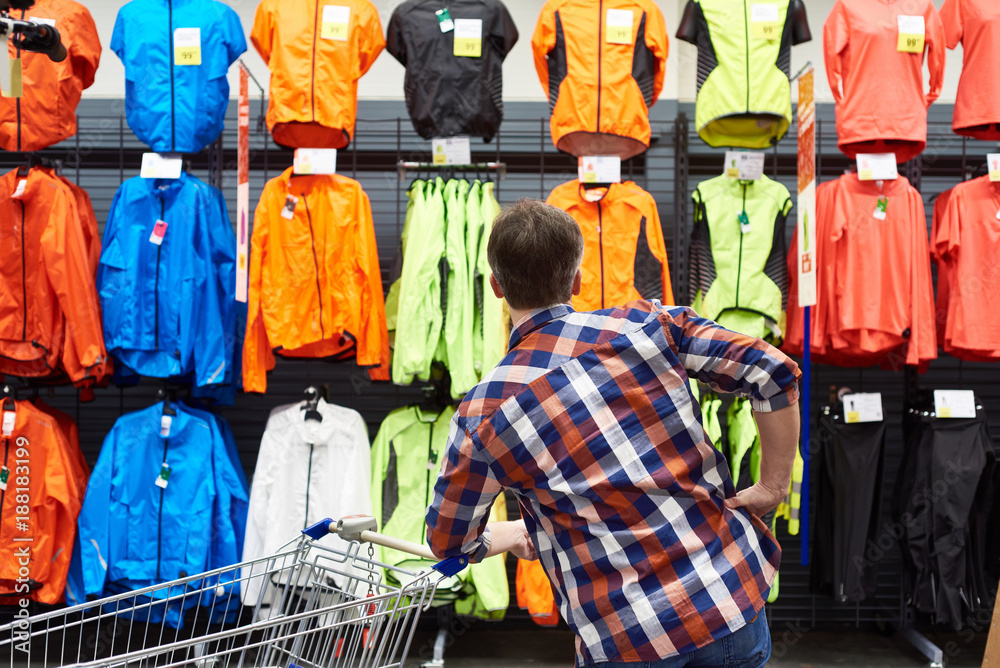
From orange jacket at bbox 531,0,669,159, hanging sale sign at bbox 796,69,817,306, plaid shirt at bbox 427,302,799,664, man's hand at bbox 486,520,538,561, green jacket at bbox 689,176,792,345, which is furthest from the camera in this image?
green jacket at bbox 689,176,792,345

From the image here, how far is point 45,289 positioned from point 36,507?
909 millimetres

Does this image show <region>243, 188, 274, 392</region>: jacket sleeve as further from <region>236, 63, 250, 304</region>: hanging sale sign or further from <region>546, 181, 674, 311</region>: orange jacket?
<region>546, 181, 674, 311</region>: orange jacket

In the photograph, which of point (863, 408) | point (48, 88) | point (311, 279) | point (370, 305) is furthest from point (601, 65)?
point (48, 88)

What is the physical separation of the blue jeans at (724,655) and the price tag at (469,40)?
2.78 m

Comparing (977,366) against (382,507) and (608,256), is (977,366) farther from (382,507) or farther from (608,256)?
(382,507)

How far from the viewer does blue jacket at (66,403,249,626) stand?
129 inches

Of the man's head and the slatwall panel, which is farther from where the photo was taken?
the slatwall panel

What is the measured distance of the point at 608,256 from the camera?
11.2ft

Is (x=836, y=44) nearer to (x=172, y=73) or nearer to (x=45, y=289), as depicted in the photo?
(x=172, y=73)

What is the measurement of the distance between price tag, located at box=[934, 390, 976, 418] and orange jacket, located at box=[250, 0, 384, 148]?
285 centimetres

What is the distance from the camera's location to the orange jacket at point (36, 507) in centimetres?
325

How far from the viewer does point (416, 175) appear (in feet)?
13.3

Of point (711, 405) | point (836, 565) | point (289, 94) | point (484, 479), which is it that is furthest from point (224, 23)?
point (836, 565)

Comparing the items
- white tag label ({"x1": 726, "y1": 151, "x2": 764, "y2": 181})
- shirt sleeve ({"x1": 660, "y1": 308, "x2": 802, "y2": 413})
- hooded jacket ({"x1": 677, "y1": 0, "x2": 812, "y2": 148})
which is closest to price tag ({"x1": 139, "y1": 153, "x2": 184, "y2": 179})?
hooded jacket ({"x1": 677, "y1": 0, "x2": 812, "y2": 148})
